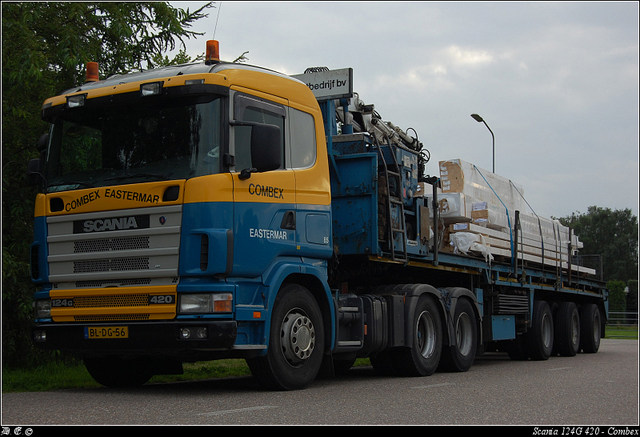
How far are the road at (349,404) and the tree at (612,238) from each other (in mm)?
82703

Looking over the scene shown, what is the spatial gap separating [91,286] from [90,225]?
2.10ft

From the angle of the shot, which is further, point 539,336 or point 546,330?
point 546,330

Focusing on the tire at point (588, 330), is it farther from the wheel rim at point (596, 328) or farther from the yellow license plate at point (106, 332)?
the yellow license plate at point (106, 332)

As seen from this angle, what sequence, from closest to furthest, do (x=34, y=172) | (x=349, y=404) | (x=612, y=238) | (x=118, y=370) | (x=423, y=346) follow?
(x=349, y=404) → (x=34, y=172) → (x=118, y=370) → (x=423, y=346) → (x=612, y=238)

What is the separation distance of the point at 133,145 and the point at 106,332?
1950 mm

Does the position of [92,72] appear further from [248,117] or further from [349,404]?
[349,404]

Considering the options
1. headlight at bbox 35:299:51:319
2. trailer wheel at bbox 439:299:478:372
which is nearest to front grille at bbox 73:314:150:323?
headlight at bbox 35:299:51:319

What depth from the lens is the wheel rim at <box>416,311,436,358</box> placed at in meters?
11.9

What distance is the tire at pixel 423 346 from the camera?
37.4 feet

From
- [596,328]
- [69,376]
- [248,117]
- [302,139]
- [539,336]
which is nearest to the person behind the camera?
[248,117]

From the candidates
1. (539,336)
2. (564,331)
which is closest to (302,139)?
(539,336)

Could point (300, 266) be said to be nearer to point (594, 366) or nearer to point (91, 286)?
point (91, 286)

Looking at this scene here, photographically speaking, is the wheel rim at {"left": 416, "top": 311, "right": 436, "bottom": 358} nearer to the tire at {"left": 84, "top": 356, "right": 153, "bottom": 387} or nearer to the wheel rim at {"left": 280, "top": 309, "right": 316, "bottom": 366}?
the wheel rim at {"left": 280, "top": 309, "right": 316, "bottom": 366}

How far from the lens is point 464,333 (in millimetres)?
13148
